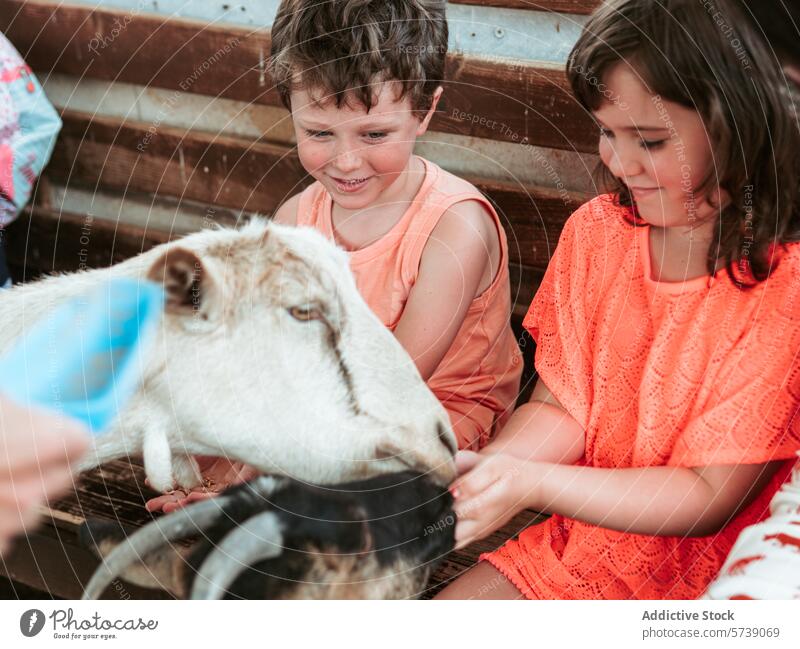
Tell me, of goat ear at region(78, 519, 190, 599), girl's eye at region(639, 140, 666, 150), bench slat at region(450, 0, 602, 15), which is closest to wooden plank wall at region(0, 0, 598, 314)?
bench slat at region(450, 0, 602, 15)

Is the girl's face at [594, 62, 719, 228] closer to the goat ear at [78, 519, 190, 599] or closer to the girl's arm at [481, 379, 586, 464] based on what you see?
the girl's arm at [481, 379, 586, 464]

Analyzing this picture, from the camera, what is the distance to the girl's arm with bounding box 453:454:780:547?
51cm

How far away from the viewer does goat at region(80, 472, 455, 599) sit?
498mm

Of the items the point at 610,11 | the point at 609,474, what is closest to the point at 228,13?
the point at 610,11

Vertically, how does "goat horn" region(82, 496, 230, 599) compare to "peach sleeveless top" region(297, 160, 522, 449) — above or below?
below

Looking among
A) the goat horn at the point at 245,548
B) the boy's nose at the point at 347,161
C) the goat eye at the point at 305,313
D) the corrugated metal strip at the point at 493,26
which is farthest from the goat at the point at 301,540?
the corrugated metal strip at the point at 493,26

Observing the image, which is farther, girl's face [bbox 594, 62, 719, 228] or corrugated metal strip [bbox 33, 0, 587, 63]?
corrugated metal strip [bbox 33, 0, 587, 63]

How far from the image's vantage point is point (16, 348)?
0.52m

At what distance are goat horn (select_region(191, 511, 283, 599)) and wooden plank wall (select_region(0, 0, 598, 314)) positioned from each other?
220 mm

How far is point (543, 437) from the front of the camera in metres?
0.57

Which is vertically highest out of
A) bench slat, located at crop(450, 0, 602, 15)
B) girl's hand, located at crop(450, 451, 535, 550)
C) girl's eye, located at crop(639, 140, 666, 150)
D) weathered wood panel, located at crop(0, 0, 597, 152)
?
bench slat, located at crop(450, 0, 602, 15)

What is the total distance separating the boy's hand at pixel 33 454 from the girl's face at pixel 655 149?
389 millimetres

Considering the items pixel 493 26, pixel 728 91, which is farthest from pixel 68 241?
pixel 728 91

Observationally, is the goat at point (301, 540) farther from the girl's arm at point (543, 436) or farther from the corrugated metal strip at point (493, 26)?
the corrugated metal strip at point (493, 26)
